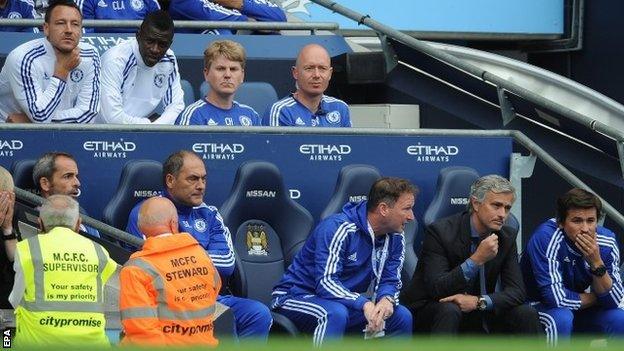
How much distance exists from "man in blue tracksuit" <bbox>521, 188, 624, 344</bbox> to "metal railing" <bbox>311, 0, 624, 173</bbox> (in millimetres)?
1472

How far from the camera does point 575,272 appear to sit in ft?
31.6

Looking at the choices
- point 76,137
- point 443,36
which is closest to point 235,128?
point 76,137

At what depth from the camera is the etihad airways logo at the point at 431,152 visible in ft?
33.8

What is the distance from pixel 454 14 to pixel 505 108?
2.33 meters

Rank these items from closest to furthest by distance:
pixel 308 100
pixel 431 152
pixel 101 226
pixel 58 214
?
1. pixel 58 214
2. pixel 101 226
3. pixel 431 152
4. pixel 308 100

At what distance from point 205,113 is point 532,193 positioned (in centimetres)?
321

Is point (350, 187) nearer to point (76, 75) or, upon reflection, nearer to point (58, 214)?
point (76, 75)

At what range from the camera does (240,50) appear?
1016cm

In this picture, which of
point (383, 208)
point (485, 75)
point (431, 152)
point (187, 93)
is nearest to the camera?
point (383, 208)

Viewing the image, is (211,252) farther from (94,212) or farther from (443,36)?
(443,36)

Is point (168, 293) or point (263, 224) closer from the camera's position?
point (168, 293)

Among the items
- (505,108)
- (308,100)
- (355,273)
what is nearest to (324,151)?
(308,100)

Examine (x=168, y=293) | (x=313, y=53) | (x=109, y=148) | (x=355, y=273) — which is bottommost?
(x=355, y=273)

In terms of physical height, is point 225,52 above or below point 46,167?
above
